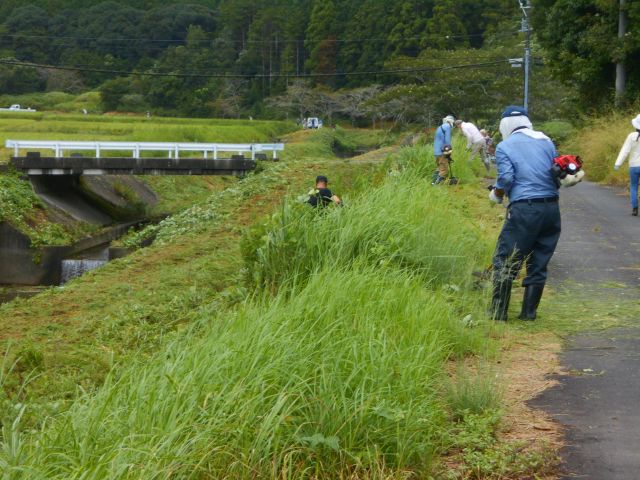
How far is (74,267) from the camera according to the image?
29.0 m

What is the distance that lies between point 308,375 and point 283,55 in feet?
270

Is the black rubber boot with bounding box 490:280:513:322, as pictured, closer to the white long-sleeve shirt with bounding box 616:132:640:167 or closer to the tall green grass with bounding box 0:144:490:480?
the tall green grass with bounding box 0:144:490:480

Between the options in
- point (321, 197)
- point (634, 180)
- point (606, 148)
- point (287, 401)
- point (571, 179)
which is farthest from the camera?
point (606, 148)

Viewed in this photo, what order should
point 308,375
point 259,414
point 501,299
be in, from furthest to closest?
point 501,299 → point 308,375 → point 259,414

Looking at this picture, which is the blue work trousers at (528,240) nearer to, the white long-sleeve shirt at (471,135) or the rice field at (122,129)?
the white long-sleeve shirt at (471,135)

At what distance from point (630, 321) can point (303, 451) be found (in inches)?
187

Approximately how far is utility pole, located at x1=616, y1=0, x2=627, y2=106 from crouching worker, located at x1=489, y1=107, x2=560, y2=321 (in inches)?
865

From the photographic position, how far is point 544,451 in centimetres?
551

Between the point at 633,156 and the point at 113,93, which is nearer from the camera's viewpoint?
the point at 633,156

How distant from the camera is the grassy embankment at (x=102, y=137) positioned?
31.5 m

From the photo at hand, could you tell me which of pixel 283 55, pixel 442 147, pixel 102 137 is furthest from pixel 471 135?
pixel 283 55

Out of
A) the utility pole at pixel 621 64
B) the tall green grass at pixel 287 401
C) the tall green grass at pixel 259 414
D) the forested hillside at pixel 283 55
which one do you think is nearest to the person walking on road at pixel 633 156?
the tall green grass at pixel 287 401

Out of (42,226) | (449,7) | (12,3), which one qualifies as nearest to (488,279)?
(42,226)

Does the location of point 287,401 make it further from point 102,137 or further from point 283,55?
point 283,55
